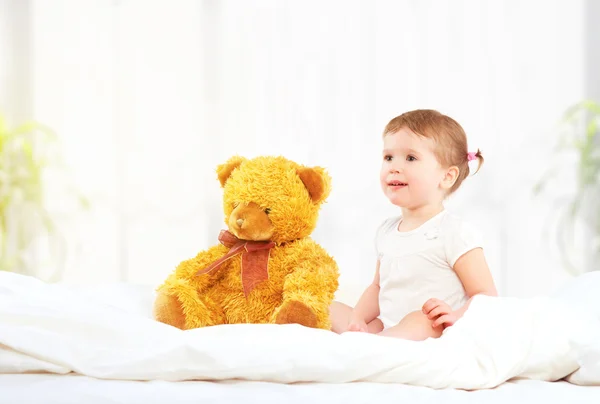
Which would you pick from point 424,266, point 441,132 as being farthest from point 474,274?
point 441,132

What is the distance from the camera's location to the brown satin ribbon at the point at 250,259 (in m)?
1.47

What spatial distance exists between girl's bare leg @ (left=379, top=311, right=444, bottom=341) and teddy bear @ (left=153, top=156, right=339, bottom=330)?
0.47 ft

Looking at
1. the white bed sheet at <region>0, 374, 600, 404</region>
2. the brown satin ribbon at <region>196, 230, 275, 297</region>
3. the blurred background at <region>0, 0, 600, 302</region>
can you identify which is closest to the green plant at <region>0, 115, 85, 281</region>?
the blurred background at <region>0, 0, 600, 302</region>

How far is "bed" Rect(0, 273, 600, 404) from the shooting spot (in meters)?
0.97

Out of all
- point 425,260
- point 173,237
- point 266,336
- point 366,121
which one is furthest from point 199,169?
point 266,336

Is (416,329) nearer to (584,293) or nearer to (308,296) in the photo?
(308,296)

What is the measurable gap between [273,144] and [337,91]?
0.36 meters

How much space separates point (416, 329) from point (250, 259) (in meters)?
0.38

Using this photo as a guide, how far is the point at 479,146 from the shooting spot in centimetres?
297

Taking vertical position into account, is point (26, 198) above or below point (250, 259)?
above

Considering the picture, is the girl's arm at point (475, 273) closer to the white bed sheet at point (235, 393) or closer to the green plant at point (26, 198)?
the white bed sheet at point (235, 393)

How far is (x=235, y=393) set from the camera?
0.96 m

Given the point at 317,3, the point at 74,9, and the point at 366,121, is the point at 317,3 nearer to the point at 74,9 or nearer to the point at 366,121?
the point at 366,121

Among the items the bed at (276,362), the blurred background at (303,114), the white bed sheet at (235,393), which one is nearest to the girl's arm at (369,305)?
the bed at (276,362)
